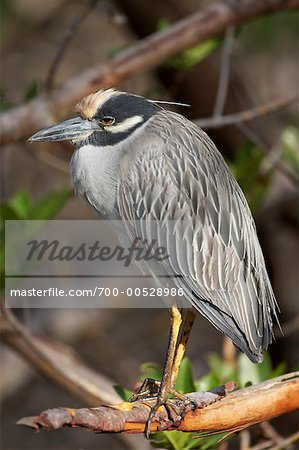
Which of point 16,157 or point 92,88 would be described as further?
point 16,157

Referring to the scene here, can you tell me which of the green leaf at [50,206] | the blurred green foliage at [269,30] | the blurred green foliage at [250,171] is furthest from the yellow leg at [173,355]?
the blurred green foliage at [269,30]

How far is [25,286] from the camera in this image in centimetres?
412

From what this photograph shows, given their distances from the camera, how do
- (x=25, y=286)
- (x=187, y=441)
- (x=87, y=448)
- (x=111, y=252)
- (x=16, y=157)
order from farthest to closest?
(x=16, y=157) < (x=87, y=448) < (x=25, y=286) < (x=111, y=252) < (x=187, y=441)

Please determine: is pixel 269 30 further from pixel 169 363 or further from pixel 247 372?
pixel 169 363

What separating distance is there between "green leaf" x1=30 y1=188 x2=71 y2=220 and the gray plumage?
75 cm

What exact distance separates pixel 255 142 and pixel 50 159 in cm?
106

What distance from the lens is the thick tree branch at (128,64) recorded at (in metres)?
3.92

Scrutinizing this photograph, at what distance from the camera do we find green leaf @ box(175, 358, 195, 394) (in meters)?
2.75

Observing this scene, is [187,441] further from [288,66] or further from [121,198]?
[288,66]

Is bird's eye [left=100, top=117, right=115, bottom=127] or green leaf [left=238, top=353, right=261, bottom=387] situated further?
green leaf [left=238, top=353, right=261, bottom=387]

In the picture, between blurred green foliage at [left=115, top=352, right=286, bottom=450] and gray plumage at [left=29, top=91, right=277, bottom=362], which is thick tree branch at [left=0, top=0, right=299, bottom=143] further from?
blurred green foliage at [left=115, top=352, right=286, bottom=450]

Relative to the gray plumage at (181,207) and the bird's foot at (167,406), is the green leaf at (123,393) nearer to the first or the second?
the bird's foot at (167,406)

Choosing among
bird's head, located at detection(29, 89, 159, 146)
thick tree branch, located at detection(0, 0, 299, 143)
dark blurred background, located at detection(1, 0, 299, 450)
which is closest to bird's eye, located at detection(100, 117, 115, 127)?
bird's head, located at detection(29, 89, 159, 146)

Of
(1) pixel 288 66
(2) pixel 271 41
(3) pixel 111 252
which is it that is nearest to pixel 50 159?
(3) pixel 111 252
